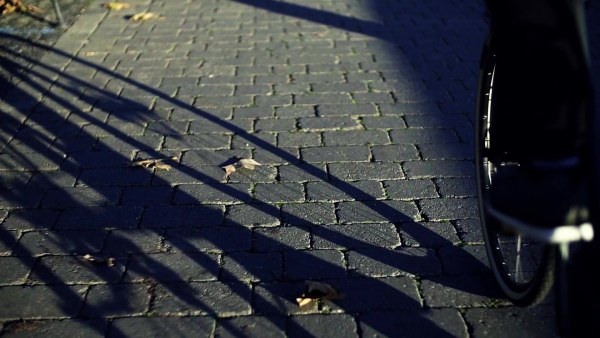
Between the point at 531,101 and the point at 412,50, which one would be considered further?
the point at 412,50

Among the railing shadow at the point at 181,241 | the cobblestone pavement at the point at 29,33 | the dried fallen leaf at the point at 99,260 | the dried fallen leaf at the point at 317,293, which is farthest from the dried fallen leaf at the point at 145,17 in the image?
the dried fallen leaf at the point at 317,293

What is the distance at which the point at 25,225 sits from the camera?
3902 mm

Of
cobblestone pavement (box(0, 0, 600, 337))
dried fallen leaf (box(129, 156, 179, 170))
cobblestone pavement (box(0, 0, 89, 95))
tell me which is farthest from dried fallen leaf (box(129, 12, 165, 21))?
dried fallen leaf (box(129, 156, 179, 170))

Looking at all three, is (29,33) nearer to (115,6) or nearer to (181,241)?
(115,6)

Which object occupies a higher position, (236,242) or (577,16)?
(577,16)

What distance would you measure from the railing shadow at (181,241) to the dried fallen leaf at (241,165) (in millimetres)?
125

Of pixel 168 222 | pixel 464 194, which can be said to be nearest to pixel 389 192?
pixel 464 194

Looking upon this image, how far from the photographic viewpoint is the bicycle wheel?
9.19 ft

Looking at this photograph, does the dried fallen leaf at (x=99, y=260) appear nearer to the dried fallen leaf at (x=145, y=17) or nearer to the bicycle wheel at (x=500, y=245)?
the bicycle wheel at (x=500, y=245)

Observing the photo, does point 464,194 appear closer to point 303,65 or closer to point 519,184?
point 519,184

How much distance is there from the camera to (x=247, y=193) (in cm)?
422

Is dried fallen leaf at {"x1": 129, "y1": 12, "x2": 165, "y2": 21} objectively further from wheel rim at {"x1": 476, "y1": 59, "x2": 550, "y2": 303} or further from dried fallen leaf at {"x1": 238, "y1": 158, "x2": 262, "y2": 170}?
wheel rim at {"x1": 476, "y1": 59, "x2": 550, "y2": 303}

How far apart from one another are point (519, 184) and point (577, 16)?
61 cm

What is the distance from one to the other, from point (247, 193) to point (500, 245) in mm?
1559
